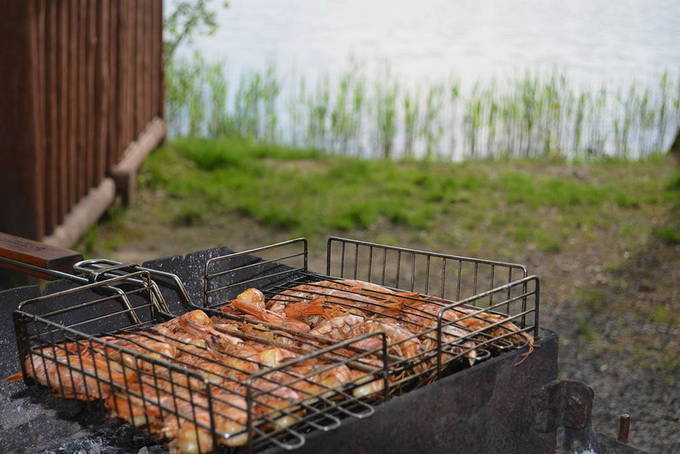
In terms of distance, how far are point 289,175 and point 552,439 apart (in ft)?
21.4

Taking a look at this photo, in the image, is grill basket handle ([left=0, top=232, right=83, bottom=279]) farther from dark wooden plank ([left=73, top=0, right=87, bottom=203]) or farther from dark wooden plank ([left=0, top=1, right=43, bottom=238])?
dark wooden plank ([left=73, top=0, right=87, bottom=203])

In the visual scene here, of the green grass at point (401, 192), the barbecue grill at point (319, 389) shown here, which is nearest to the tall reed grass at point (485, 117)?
the green grass at point (401, 192)

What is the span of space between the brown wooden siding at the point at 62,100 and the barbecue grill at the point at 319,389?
279 centimetres

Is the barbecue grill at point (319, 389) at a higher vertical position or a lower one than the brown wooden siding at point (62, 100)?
lower

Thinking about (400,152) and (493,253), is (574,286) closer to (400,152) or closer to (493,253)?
(493,253)

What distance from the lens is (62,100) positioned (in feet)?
20.0

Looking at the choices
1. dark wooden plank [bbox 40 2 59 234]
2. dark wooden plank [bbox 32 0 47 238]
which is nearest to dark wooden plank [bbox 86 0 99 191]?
dark wooden plank [bbox 40 2 59 234]

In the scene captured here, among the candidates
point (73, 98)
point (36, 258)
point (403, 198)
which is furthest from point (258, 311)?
point (403, 198)

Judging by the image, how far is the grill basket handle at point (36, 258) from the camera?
2.76 meters

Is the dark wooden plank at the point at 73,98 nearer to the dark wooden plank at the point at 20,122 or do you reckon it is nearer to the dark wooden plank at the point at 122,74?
the dark wooden plank at the point at 20,122

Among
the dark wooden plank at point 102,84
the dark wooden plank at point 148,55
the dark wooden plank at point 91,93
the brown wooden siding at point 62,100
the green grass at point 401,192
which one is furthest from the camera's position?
the dark wooden plank at point 148,55

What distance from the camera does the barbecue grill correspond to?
6.23ft

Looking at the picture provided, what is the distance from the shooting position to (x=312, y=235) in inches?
293

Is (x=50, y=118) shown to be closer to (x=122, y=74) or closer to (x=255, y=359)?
(x=122, y=74)
